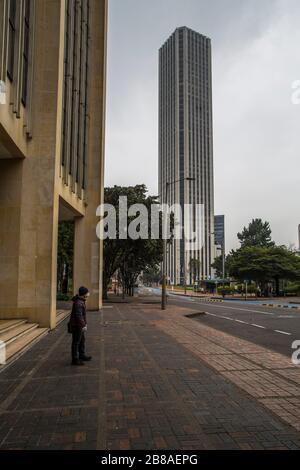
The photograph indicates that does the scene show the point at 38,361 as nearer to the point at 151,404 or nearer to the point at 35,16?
the point at 151,404

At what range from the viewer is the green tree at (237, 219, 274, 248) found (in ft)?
335

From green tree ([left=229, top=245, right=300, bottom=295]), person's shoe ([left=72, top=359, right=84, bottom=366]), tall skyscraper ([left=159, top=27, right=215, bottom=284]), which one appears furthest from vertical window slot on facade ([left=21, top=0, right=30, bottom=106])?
tall skyscraper ([left=159, top=27, right=215, bottom=284])

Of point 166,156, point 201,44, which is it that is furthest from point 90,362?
point 201,44

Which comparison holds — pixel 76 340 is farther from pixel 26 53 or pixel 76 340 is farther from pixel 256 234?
pixel 256 234

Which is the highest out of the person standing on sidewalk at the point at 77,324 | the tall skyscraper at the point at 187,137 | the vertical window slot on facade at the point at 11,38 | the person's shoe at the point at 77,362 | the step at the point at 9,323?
the tall skyscraper at the point at 187,137

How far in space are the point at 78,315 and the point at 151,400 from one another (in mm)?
3025

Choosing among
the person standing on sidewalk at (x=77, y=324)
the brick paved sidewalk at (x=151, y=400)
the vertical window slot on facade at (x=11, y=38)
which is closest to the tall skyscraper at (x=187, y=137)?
the vertical window slot on facade at (x=11, y=38)

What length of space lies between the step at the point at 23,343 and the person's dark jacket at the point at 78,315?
5.72ft

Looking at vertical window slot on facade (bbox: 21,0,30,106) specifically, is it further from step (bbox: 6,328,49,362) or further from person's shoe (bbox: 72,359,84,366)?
person's shoe (bbox: 72,359,84,366)

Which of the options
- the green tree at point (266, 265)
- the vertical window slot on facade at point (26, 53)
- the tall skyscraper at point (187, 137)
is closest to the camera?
the vertical window slot on facade at point (26, 53)

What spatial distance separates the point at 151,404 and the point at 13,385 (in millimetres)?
2546

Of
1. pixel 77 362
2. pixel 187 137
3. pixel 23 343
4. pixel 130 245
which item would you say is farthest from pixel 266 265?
pixel 187 137

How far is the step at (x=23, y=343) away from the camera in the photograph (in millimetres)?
8997

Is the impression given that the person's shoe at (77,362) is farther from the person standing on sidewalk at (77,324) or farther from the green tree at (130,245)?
the green tree at (130,245)
